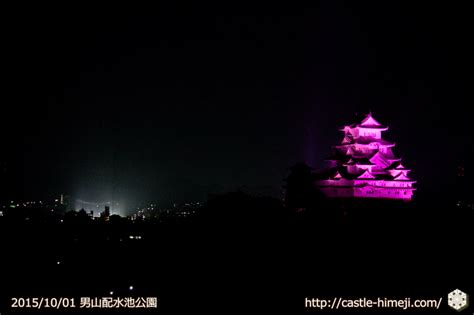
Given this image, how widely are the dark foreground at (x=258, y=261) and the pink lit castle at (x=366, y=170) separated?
451 centimetres

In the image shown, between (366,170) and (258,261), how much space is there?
82.6 feet

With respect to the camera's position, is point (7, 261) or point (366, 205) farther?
point (366, 205)

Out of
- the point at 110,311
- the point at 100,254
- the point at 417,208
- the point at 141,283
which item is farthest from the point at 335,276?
the point at 417,208

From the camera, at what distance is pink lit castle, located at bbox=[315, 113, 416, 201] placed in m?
62.7

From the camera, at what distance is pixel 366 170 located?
62.8m

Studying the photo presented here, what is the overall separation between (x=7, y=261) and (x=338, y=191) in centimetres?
3001

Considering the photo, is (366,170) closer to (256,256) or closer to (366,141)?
(366,141)

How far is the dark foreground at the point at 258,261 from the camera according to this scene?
3441 centimetres

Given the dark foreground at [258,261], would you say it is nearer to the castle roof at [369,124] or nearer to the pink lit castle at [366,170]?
the pink lit castle at [366,170]

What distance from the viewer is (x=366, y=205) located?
61062mm

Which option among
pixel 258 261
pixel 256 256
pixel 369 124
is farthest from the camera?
pixel 369 124

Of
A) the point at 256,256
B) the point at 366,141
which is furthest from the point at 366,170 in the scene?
the point at 256,256

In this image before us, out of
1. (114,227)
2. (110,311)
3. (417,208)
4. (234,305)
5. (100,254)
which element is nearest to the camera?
(110,311)

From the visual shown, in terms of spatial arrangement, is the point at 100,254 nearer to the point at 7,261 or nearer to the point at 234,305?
the point at 7,261
